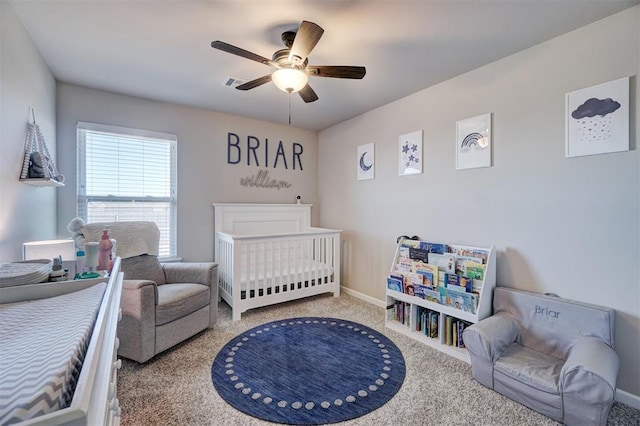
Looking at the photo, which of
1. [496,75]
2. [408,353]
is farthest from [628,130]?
[408,353]

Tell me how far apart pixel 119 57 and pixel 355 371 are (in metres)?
3.19

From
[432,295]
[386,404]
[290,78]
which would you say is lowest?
[386,404]

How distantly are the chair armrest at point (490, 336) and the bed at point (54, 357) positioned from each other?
210 centimetres

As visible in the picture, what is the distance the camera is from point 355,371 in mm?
2160

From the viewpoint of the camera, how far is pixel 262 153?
13.5 ft

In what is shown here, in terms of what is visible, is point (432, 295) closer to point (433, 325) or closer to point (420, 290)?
point (420, 290)

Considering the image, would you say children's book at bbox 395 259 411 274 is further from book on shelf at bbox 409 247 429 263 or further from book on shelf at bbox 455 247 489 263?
book on shelf at bbox 455 247 489 263

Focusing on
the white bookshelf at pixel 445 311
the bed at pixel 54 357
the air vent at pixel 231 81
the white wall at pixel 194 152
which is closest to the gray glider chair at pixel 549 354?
the white bookshelf at pixel 445 311

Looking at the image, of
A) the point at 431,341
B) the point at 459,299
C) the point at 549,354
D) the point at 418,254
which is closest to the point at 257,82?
the point at 418,254

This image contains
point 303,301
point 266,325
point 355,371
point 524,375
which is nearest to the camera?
point 524,375

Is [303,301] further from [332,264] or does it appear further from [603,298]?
[603,298]

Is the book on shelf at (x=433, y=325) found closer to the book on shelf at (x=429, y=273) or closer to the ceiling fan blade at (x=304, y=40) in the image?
the book on shelf at (x=429, y=273)

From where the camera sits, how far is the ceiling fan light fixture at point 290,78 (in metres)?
1.95

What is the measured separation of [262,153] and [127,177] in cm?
169
